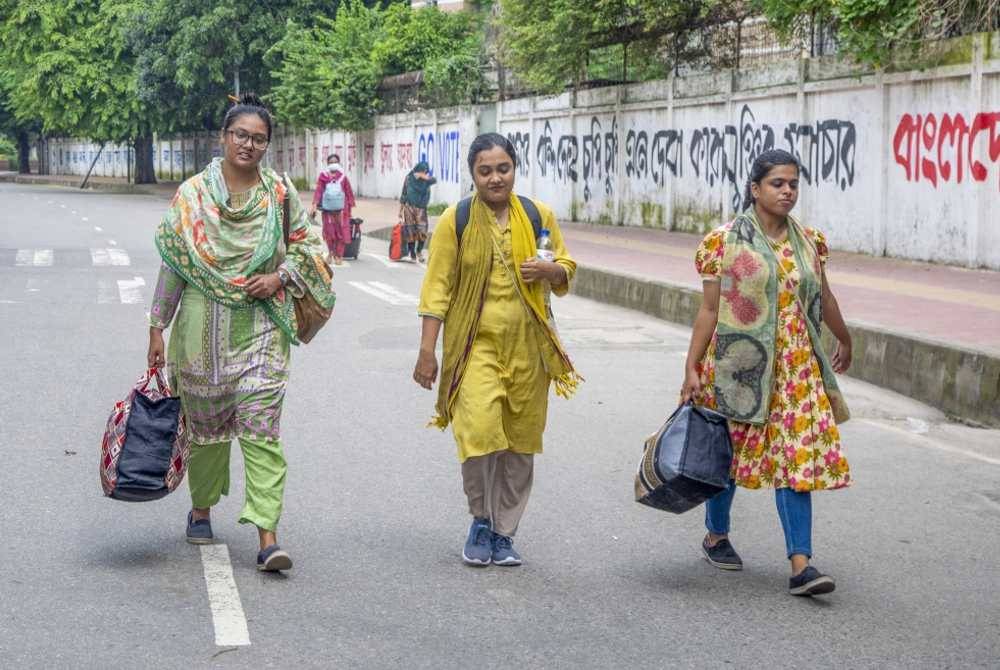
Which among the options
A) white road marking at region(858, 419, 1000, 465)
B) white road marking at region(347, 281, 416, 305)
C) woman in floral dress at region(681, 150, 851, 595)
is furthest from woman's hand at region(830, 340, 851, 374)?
white road marking at region(347, 281, 416, 305)

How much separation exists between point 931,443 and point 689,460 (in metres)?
3.83

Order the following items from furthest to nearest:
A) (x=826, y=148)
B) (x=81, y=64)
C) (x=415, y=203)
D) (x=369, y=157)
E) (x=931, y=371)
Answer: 1. (x=81, y=64)
2. (x=369, y=157)
3. (x=415, y=203)
4. (x=826, y=148)
5. (x=931, y=371)

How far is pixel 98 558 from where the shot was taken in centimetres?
575

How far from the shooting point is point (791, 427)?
17.7 feet

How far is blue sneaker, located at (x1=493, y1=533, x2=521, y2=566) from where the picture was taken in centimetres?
576

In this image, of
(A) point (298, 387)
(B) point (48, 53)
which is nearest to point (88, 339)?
(A) point (298, 387)

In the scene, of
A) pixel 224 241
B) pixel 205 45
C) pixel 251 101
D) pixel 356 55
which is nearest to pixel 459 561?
pixel 224 241

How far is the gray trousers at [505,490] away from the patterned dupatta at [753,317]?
820 millimetres

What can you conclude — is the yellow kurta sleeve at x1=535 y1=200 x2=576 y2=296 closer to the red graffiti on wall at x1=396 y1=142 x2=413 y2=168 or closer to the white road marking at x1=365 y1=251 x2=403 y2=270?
the white road marking at x1=365 y1=251 x2=403 y2=270

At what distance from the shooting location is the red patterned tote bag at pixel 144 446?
5.68m

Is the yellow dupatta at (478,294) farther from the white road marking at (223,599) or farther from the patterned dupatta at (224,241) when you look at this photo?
the white road marking at (223,599)

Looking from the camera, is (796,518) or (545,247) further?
(545,247)

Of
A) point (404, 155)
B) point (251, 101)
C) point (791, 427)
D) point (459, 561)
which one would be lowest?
point (459, 561)

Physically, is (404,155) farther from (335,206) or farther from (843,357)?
(843,357)
